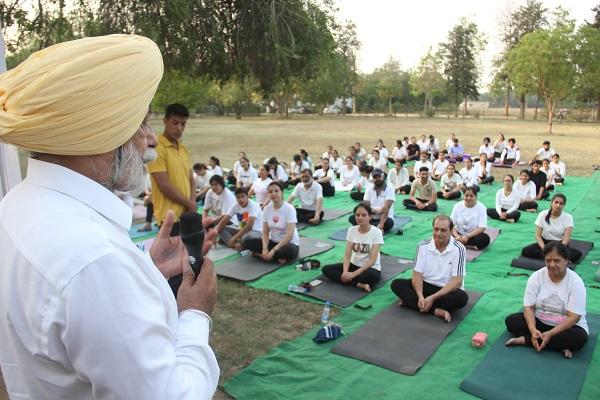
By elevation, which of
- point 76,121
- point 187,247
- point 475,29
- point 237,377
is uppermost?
point 475,29

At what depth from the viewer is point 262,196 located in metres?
9.70

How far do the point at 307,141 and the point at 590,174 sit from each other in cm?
1449

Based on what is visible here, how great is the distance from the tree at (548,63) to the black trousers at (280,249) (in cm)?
2397

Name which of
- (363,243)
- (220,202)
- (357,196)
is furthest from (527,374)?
(357,196)

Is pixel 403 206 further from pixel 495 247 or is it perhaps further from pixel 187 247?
pixel 187 247

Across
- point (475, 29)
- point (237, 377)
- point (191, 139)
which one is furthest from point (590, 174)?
point (475, 29)

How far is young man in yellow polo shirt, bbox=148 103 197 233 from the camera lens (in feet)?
11.4

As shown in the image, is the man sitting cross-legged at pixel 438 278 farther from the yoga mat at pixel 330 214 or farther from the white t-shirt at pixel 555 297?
the yoga mat at pixel 330 214

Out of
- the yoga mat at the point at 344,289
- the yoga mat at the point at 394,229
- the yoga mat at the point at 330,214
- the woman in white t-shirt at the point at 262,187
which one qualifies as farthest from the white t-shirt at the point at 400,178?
the yoga mat at the point at 344,289

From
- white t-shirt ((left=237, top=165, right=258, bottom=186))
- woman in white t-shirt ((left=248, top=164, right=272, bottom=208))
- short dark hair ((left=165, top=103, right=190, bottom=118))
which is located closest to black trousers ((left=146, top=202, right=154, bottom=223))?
woman in white t-shirt ((left=248, top=164, right=272, bottom=208))

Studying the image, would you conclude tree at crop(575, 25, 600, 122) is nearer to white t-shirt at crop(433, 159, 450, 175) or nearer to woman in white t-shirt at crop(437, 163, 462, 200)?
white t-shirt at crop(433, 159, 450, 175)

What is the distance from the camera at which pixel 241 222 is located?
7.29 m

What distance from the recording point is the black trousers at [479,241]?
7016 millimetres

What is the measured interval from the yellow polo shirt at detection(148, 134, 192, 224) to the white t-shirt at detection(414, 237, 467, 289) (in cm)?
261
